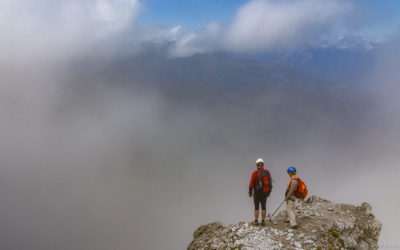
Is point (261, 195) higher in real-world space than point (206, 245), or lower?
higher

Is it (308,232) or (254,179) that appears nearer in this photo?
(308,232)

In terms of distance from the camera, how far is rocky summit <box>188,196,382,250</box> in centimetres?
1487

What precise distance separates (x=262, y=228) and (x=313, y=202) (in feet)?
24.1

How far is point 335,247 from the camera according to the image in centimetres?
1511

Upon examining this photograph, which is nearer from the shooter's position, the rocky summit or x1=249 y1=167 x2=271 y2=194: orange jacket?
the rocky summit

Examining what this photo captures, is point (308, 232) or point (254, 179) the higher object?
point (254, 179)

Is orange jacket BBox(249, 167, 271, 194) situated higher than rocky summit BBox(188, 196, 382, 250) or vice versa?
orange jacket BBox(249, 167, 271, 194)

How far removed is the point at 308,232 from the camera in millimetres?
15578

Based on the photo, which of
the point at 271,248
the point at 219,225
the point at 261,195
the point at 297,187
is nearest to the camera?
the point at 271,248

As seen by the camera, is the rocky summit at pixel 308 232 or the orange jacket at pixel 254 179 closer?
the rocky summit at pixel 308 232

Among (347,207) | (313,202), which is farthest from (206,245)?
(347,207)

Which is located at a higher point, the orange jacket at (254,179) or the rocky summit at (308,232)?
the orange jacket at (254,179)

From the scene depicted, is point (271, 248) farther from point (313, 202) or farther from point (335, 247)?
point (313, 202)

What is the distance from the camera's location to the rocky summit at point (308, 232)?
48.8 ft
